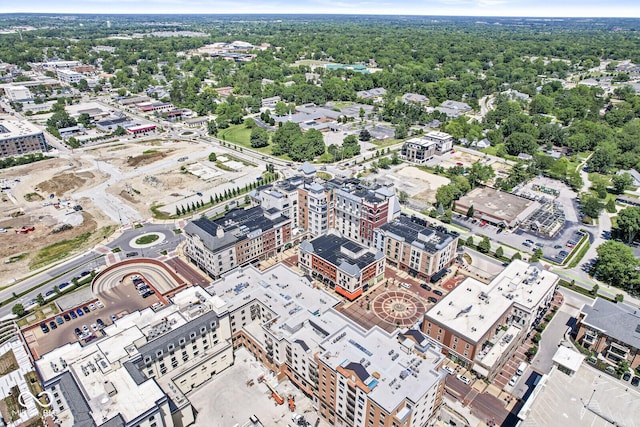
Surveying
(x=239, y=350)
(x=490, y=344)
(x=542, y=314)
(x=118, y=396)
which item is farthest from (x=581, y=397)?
(x=118, y=396)

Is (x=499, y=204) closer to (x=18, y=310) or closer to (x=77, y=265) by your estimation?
(x=77, y=265)

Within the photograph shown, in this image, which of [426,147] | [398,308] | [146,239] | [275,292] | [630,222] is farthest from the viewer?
[426,147]

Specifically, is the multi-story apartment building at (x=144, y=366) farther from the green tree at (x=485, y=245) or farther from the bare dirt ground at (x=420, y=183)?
the bare dirt ground at (x=420, y=183)

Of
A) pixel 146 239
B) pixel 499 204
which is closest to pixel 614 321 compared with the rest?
pixel 499 204

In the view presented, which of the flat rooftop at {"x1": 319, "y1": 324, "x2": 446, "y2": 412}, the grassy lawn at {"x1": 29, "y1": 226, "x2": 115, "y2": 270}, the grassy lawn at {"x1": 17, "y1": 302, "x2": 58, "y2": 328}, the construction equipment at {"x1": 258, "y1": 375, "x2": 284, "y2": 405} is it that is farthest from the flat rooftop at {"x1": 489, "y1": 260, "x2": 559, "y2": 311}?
the grassy lawn at {"x1": 29, "y1": 226, "x2": 115, "y2": 270}

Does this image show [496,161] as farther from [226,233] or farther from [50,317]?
[50,317]

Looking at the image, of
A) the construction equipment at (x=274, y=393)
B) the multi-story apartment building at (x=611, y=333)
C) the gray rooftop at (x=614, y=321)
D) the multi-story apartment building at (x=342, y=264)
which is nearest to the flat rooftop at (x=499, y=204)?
the gray rooftop at (x=614, y=321)
